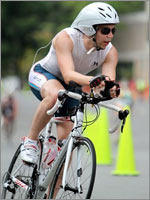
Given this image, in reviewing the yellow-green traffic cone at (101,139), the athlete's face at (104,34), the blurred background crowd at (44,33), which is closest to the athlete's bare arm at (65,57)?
the athlete's face at (104,34)

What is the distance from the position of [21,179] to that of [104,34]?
1.57 meters

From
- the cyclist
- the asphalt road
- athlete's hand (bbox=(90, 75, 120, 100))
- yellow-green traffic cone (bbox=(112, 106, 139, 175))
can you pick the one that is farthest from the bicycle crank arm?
yellow-green traffic cone (bbox=(112, 106, 139, 175))

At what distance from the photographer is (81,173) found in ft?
17.5

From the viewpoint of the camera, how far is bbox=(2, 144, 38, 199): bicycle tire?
246 inches

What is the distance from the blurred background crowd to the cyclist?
2540 inches

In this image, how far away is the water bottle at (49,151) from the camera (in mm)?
6254

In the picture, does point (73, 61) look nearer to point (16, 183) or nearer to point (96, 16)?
point (96, 16)

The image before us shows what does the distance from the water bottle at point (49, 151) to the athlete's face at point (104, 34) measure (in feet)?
3.23

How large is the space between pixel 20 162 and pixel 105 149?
20.9ft

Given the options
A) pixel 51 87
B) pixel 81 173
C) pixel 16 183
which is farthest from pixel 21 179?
pixel 81 173

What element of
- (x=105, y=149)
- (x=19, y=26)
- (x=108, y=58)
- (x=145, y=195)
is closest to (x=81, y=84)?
(x=108, y=58)

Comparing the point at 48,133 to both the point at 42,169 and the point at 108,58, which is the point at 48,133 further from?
the point at 108,58

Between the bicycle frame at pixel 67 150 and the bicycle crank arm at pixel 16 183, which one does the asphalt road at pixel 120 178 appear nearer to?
the bicycle crank arm at pixel 16 183

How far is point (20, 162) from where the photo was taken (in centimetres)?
657
